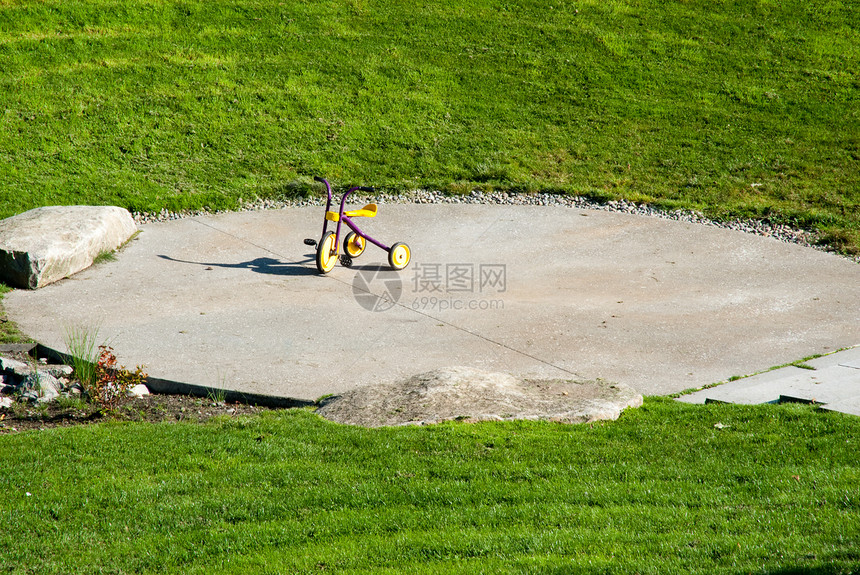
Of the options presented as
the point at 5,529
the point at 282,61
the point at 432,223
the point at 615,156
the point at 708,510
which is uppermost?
the point at 282,61

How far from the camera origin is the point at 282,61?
17.8 metres

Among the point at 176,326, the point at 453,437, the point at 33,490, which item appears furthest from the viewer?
the point at 176,326

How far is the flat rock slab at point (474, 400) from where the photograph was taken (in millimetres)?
6496

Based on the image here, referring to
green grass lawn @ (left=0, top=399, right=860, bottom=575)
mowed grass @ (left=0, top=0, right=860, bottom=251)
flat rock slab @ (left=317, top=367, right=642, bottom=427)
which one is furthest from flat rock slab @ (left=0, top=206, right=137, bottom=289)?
flat rock slab @ (left=317, top=367, right=642, bottom=427)

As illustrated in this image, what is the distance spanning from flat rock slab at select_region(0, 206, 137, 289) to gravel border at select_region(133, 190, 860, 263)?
163 cm

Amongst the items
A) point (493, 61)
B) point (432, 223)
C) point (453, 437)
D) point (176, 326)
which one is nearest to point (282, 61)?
point (493, 61)

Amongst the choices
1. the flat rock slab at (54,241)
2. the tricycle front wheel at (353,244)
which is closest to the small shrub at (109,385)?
the flat rock slab at (54,241)

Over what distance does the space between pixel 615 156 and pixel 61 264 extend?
1069cm

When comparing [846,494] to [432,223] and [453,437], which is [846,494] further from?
[432,223]

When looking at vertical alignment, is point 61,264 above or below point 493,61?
below

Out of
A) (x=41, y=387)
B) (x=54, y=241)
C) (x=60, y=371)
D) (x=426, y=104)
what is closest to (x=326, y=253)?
(x=54, y=241)

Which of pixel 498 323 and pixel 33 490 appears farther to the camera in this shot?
pixel 498 323

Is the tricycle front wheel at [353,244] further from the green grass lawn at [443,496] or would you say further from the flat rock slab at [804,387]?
the flat rock slab at [804,387]

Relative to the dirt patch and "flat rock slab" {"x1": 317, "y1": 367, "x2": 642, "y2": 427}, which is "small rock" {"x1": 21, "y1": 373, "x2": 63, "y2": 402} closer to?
the dirt patch
